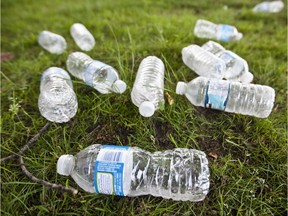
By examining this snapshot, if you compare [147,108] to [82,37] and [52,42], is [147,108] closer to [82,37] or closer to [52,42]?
[82,37]

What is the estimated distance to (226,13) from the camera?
3453 mm

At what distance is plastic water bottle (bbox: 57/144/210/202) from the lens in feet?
5.24

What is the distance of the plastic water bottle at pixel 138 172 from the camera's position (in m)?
1.60

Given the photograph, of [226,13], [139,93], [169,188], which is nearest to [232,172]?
[169,188]

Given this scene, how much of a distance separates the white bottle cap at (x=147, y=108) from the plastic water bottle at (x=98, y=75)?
300 mm

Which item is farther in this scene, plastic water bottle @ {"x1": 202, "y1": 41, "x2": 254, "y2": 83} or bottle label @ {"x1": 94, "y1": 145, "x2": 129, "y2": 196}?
plastic water bottle @ {"x1": 202, "y1": 41, "x2": 254, "y2": 83}

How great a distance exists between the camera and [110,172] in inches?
61.8

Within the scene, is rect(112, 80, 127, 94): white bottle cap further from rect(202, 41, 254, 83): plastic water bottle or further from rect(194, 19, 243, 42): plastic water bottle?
rect(194, 19, 243, 42): plastic water bottle

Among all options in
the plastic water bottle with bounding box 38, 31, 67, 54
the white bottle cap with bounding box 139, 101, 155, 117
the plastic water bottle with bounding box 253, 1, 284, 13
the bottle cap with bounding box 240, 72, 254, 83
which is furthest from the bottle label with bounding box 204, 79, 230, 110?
the plastic water bottle with bounding box 253, 1, 284, 13

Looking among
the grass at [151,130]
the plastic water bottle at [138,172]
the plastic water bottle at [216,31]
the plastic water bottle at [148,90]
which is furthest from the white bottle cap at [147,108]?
the plastic water bottle at [216,31]

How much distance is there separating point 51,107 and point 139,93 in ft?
2.03

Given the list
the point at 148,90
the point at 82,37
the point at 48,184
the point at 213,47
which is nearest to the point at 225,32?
the point at 213,47

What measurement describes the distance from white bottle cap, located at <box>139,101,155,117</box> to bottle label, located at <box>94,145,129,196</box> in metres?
0.34

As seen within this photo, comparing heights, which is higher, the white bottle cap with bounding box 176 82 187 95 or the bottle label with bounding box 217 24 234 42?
the bottle label with bounding box 217 24 234 42
